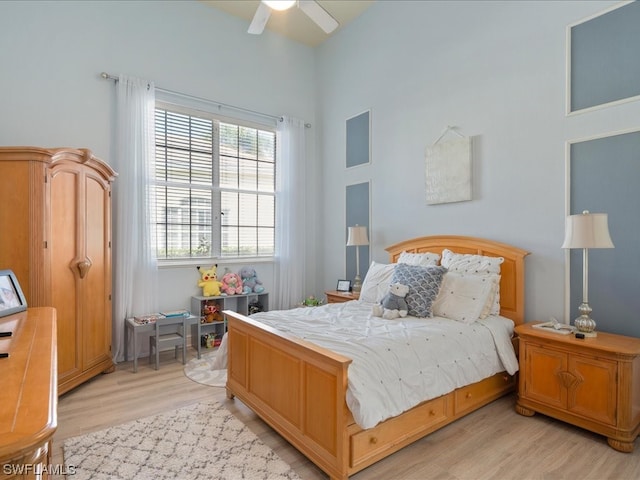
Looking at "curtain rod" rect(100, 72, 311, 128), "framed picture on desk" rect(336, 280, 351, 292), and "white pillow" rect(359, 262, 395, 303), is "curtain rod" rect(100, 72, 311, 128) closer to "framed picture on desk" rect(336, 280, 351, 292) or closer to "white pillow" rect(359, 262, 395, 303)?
"framed picture on desk" rect(336, 280, 351, 292)

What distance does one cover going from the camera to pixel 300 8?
273cm

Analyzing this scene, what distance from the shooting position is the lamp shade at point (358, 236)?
4.20 metres

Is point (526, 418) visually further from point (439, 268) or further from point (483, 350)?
point (439, 268)

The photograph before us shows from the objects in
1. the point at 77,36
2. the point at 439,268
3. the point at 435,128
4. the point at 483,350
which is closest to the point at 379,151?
the point at 435,128

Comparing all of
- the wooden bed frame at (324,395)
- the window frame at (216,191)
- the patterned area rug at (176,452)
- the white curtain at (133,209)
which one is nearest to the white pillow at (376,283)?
the wooden bed frame at (324,395)

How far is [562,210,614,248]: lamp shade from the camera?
2230 millimetres

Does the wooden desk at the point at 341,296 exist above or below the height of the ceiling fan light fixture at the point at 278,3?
below

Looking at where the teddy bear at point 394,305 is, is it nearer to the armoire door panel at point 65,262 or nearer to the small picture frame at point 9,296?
the small picture frame at point 9,296

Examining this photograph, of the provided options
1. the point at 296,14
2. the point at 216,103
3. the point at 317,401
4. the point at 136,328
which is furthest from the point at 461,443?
the point at 296,14

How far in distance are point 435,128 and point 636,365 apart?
2543 millimetres

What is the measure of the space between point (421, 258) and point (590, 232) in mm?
1399

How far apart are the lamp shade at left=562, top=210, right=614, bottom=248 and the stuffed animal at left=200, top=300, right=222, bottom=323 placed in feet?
11.7

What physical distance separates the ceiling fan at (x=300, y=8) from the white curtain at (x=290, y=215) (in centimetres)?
203

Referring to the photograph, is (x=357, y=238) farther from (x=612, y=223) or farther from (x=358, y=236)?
(x=612, y=223)
